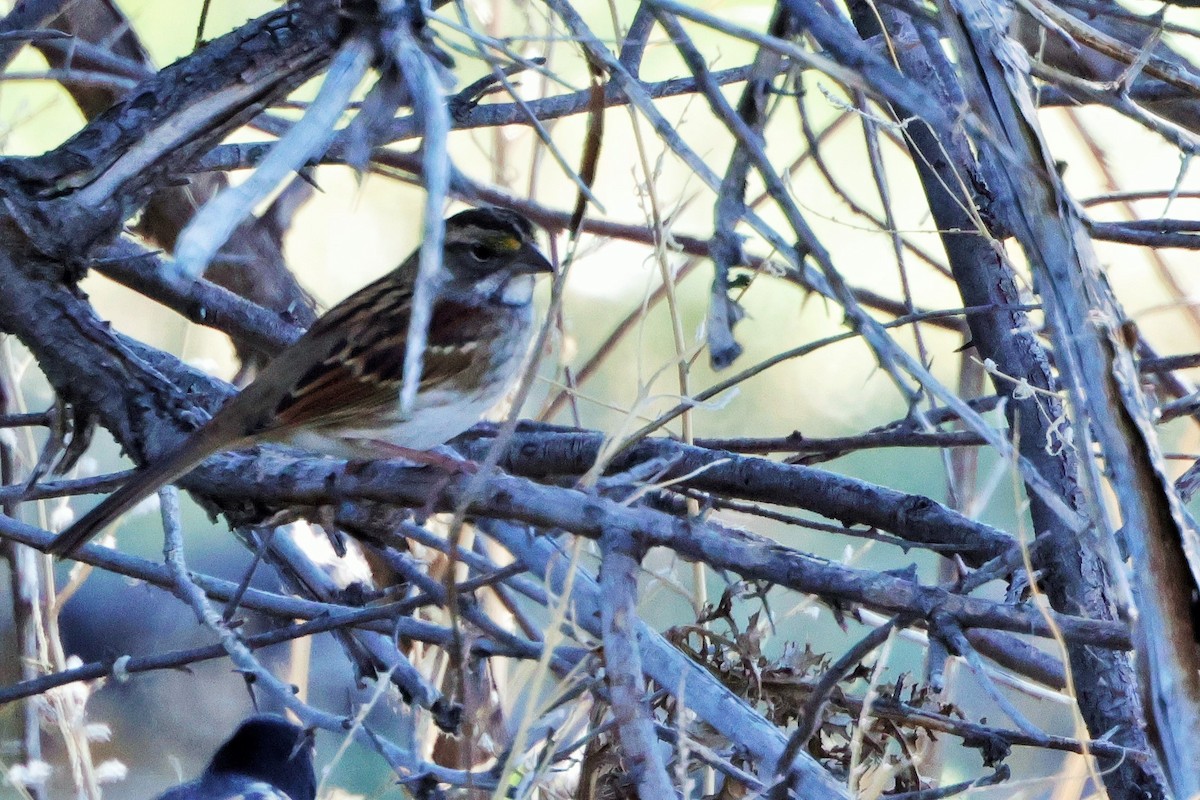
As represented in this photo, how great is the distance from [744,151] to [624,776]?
3.43 feet

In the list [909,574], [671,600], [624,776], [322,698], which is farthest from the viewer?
[671,600]

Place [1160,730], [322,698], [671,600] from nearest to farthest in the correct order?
[1160,730]
[322,698]
[671,600]

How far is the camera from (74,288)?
8.46 ft

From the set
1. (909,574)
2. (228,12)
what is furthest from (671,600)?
(909,574)

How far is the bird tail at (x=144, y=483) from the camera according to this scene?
8.29 ft

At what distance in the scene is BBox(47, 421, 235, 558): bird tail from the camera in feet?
8.29

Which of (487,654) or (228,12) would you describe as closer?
(487,654)

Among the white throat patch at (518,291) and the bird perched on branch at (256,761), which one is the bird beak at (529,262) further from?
the bird perched on branch at (256,761)

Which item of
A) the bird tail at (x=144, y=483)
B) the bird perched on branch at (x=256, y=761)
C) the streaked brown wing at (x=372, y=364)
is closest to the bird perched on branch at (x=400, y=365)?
the streaked brown wing at (x=372, y=364)

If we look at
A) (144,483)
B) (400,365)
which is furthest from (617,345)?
(144,483)

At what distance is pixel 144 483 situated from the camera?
8.53 ft

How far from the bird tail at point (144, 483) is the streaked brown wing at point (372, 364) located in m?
0.46

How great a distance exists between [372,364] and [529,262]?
0.57m

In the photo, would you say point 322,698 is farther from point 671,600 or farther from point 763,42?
point 763,42
